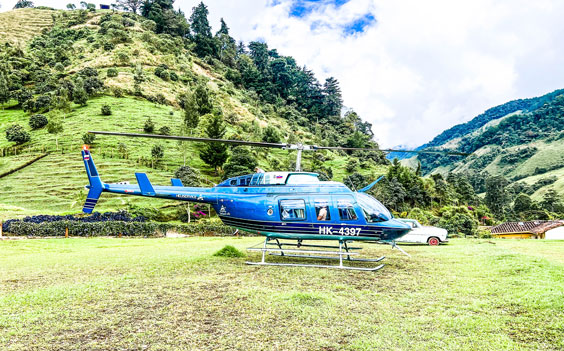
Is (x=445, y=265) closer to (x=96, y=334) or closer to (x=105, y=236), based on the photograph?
(x=96, y=334)

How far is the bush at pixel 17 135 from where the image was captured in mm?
47000

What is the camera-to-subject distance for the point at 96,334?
4.92 meters

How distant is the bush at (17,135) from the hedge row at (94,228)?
35345 mm

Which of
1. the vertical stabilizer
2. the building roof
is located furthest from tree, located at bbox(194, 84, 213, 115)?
the vertical stabilizer

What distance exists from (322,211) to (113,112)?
56703 mm

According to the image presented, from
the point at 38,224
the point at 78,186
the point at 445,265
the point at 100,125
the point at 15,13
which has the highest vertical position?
the point at 15,13

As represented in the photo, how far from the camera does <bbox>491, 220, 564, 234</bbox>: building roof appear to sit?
1487 inches

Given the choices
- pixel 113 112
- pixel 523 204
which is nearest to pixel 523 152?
pixel 523 204

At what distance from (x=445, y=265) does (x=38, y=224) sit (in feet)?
78.4

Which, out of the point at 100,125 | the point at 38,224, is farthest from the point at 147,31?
the point at 38,224

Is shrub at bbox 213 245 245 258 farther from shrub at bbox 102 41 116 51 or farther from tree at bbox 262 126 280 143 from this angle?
shrub at bbox 102 41 116 51

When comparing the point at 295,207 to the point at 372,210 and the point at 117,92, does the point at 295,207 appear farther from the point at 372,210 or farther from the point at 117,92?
Result: the point at 117,92

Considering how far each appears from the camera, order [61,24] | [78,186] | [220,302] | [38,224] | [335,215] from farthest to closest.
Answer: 1. [61,24]
2. [78,186]
3. [38,224]
4. [335,215]
5. [220,302]

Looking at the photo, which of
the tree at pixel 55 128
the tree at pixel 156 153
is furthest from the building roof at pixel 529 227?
the tree at pixel 55 128
